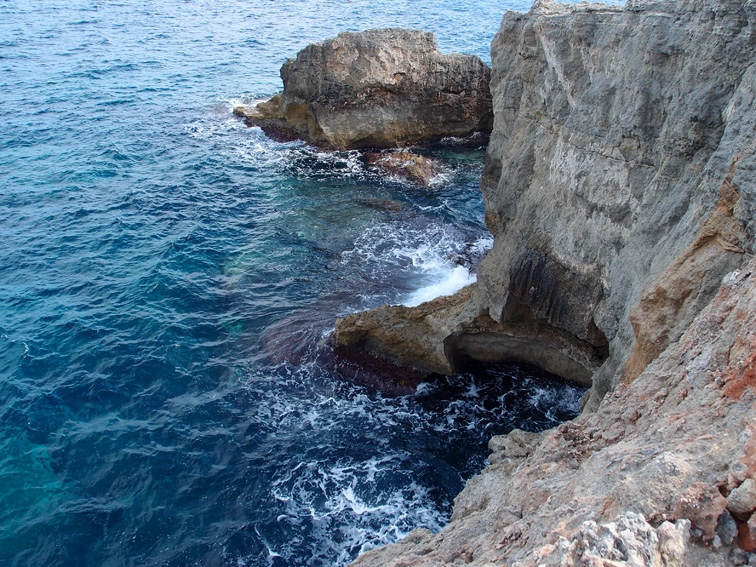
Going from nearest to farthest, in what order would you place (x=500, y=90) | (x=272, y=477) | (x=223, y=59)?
(x=272, y=477)
(x=500, y=90)
(x=223, y=59)

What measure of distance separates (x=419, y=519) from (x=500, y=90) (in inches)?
668

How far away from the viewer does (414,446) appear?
19.9m

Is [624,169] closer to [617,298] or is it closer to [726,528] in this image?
[617,298]

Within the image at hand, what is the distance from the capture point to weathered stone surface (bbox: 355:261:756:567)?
6125 millimetres

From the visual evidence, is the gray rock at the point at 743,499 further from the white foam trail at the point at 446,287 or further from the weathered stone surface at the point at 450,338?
the white foam trail at the point at 446,287

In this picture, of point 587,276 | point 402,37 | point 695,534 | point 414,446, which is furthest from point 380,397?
point 402,37

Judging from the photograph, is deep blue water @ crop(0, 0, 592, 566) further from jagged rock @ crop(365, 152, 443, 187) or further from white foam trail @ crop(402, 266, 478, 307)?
jagged rock @ crop(365, 152, 443, 187)

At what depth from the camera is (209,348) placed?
80.0 ft

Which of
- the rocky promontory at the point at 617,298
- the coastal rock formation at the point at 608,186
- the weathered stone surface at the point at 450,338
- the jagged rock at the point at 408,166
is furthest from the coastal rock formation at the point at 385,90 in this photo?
the weathered stone surface at the point at 450,338

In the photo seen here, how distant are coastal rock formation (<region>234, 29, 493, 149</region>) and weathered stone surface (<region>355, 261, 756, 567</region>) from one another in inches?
1333

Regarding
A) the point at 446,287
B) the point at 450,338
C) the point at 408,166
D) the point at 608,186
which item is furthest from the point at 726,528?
the point at 408,166

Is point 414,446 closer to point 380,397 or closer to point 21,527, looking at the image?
point 380,397

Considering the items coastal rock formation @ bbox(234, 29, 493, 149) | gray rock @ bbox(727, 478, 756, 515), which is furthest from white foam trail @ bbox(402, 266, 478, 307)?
gray rock @ bbox(727, 478, 756, 515)

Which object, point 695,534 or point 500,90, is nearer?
point 695,534
